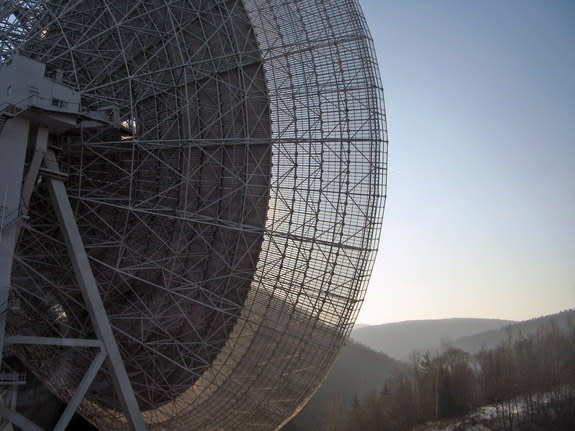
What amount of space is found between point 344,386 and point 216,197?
60.6 m

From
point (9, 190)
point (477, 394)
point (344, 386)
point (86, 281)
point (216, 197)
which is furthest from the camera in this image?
point (344, 386)

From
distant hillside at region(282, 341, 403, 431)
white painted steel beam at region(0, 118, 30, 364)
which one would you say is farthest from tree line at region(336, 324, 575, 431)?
white painted steel beam at region(0, 118, 30, 364)

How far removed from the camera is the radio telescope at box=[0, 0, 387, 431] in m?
16.4

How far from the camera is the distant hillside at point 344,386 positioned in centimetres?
5194

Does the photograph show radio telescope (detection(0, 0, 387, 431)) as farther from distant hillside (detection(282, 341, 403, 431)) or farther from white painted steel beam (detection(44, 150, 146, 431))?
distant hillside (detection(282, 341, 403, 431))

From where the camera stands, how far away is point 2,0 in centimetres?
1551

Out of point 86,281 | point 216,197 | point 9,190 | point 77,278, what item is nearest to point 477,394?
point 216,197

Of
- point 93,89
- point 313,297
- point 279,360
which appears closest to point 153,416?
point 279,360

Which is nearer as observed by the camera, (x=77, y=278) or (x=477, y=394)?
(x=77, y=278)

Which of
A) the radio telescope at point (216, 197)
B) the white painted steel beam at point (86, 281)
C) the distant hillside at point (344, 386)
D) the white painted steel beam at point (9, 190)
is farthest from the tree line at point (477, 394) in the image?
the white painted steel beam at point (9, 190)

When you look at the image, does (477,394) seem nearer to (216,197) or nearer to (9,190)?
(216,197)

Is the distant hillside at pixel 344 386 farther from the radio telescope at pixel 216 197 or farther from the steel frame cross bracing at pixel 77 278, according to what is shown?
the steel frame cross bracing at pixel 77 278

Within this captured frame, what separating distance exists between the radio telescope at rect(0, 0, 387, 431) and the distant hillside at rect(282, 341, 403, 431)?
3238cm

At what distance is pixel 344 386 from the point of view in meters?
71.2
